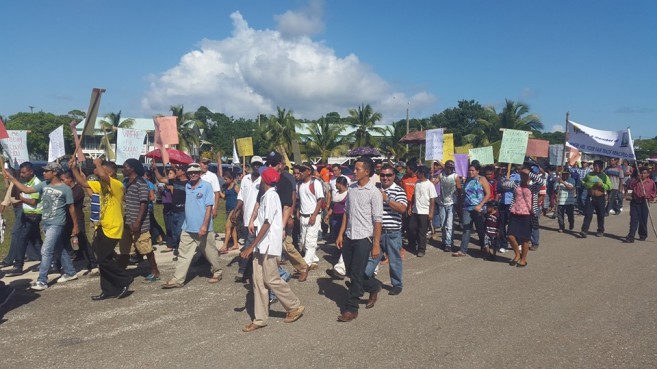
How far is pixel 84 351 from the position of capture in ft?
14.3

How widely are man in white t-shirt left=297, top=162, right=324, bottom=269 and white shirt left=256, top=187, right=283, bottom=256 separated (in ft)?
7.96

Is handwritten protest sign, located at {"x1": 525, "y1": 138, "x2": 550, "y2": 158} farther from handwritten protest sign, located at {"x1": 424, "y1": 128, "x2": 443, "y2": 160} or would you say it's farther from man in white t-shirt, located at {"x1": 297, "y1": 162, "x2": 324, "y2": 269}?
man in white t-shirt, located at {"x1": 297, "y1": 162, "x2": 324, "y2": 269}

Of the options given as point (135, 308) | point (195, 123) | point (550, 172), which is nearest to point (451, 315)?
point (135, 308)

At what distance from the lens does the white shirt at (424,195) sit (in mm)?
8523

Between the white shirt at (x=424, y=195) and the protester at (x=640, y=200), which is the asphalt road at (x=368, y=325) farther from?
the protester at (x=640, y=200)

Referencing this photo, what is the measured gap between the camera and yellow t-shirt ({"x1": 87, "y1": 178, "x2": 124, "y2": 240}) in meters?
5.98

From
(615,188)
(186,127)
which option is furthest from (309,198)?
(186,127)

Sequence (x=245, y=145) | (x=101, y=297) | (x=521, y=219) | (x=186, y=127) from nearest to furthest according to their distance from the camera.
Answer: (x=101, y=297) < (x=521, y=219) < (x=245, y=145) < (x=186, y=127)

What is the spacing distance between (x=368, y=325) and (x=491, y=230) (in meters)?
4.24

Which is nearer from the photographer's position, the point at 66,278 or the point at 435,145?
the point at 66,278

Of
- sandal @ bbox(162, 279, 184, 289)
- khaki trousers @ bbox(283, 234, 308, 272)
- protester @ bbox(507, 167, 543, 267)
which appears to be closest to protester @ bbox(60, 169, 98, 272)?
sandal @ bbox(162, 279, 184, 289)

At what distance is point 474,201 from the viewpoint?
27.9 feet

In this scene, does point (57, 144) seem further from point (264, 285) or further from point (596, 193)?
point (596, 193)

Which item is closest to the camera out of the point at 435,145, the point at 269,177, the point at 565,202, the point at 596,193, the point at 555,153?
the point at 269,177
